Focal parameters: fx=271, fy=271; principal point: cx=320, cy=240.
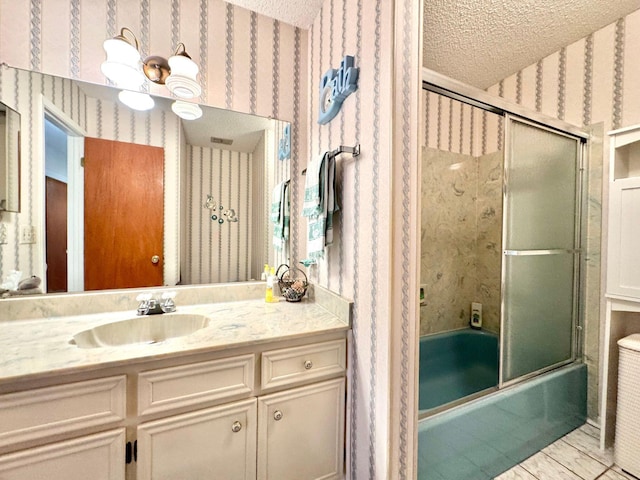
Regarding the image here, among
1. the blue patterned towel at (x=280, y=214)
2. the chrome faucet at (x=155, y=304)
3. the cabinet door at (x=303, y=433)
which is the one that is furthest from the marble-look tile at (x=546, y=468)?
the chrome faucet at (x=155, y=304)

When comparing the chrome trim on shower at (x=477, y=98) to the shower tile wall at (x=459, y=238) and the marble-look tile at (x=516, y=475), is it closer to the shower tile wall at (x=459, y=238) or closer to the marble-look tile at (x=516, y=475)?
the shower tile wall at (x=459, y=238)

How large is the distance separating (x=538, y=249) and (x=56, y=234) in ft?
8.49

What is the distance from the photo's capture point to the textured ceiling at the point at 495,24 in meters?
1.50

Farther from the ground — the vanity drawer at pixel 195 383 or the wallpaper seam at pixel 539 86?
the wallpaper seam at pixel 539 86

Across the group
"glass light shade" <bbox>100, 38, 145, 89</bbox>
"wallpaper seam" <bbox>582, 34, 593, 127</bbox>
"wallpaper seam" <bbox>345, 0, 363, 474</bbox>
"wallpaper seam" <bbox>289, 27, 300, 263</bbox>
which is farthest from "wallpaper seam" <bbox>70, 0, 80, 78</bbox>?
"wallpaper seam" <bbox>582, 34, 593, 127</bbox>

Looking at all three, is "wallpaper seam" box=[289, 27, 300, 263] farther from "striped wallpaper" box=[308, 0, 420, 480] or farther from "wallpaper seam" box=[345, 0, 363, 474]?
"wallpaper seam" box=[345, 0, 363, 474]

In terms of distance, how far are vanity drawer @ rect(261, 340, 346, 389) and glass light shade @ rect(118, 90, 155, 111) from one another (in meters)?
1.37

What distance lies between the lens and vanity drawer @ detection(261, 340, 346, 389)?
1069mm

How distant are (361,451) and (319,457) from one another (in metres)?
0.19

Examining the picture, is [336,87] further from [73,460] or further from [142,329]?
[73,460]

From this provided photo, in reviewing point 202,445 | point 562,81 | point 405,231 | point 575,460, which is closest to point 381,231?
point 405,231

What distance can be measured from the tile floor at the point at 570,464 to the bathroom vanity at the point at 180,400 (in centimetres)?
103

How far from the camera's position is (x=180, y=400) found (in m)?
0.94

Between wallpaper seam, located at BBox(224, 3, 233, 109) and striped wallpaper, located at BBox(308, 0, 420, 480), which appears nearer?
striped wallpaper, located at BBox(308, 0, 420, 480)
